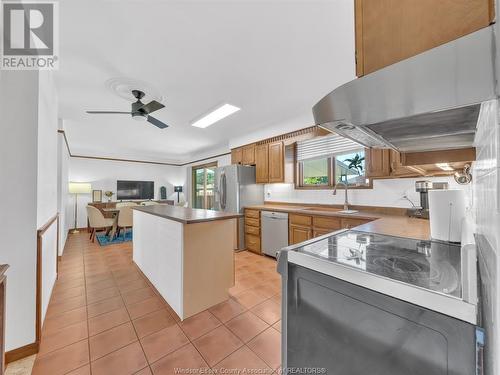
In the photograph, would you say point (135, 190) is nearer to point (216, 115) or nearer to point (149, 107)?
point (216, 115)

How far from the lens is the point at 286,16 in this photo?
4.77 feet

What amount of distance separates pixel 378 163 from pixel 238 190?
2375mm

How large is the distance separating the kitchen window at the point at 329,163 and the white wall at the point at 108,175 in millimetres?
5871

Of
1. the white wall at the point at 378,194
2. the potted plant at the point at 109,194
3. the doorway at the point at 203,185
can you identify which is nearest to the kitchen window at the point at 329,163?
the white wall at the point at 378,194

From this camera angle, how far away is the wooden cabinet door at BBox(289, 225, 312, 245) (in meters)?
2.91

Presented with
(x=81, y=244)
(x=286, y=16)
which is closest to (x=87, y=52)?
(x=286, y=16)

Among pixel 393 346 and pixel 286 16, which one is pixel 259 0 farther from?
pixel 393 346

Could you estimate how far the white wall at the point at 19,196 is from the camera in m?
1.43

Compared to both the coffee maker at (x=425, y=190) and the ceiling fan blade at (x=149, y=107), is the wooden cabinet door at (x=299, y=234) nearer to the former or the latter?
the coffee maker at (x=425, y=190)

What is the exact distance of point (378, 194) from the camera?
277cm

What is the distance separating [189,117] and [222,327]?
3.06 m

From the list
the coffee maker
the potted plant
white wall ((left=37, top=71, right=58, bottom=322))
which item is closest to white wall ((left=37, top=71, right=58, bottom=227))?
white wall ((left=37, top=71, right=58, bottom=322))

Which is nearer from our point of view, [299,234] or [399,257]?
[399,257]

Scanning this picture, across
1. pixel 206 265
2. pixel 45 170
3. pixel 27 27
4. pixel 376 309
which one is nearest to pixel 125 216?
pixel 45 170
